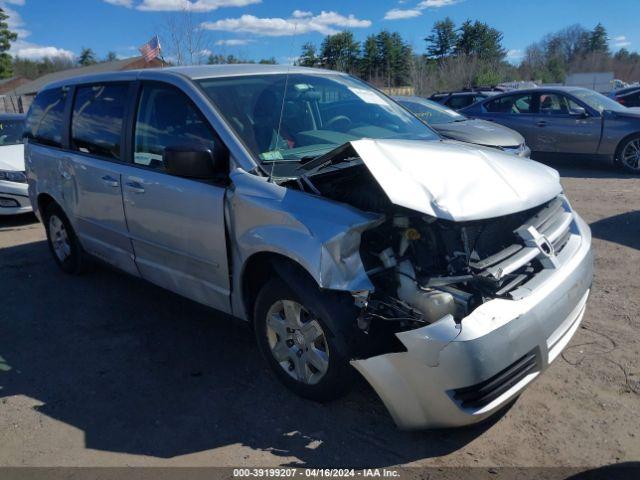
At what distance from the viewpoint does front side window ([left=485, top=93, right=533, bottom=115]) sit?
1127 centimetres

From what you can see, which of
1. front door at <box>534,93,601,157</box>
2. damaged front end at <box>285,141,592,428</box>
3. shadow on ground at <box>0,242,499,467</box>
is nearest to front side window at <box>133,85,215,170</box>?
damaged front end at <box>285,141,592,428</box>

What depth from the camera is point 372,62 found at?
96.9ft

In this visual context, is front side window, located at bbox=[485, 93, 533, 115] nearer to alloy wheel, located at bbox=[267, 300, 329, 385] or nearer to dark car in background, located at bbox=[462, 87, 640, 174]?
dark car in background, located at bbox=[462, 87, 640, 174]

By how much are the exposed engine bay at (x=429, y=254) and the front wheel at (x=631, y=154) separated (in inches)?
317

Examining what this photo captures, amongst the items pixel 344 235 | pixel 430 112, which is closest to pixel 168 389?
pixel 344 235

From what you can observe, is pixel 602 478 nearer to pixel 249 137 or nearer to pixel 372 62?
pixel 249 137

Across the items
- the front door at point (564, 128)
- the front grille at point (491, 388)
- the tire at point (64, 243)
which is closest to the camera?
the front grille at point (491, 388)

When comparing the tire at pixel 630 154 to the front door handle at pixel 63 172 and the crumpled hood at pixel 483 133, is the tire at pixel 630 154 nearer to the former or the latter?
the crumpled hood at pixel 483 133

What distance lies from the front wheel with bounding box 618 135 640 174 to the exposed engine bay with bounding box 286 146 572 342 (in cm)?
806

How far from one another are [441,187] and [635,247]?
Result: 3949mm

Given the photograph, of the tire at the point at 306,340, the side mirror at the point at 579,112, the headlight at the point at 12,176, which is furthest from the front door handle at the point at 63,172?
the side mirror at the point at 579,112

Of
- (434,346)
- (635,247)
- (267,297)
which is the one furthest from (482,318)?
(635,247)

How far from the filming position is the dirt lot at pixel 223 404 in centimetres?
282

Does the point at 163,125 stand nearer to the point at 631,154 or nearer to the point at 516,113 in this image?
the point at 631,154
